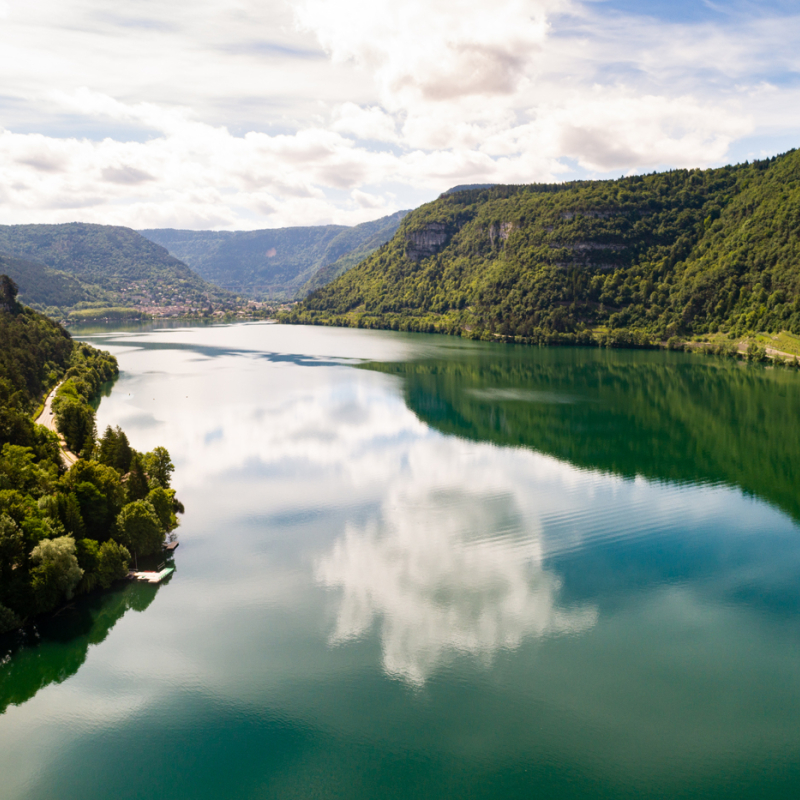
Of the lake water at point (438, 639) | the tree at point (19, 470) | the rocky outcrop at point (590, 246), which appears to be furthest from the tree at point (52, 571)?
the rocky outcrop at point (590, 246)

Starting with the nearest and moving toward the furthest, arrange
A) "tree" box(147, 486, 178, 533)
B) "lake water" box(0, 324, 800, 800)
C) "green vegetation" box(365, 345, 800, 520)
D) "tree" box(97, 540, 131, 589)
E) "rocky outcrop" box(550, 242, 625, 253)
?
"lake water" box(0, 324, 800, 800) < "tree" box(97, 540, 131, 589) < "tree" box(147, 486, 178, 533) < "green vegetation" box(365, 345, 800, 520) < "rocky outcrop" box(550, 242, 625, 253)

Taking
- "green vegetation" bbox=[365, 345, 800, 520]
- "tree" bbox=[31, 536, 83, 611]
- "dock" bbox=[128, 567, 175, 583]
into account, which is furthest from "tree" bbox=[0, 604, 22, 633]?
"green vegetation" bbox=[365, 345, 800, 520]

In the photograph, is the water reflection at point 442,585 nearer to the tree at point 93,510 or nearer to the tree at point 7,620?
the tree at point 93,510

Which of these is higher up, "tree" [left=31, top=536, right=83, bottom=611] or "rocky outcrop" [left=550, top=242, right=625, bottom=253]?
"rocky outcrop" [left=550, top=242, right=625, bottom=253]

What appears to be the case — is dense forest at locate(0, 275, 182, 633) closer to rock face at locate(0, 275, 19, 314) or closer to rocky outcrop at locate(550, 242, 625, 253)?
rock face at locate(0, 275, 19, 314)

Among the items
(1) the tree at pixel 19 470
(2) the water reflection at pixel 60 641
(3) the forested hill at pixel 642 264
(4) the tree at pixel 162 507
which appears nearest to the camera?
(2) the water reflection at pixel 60 641

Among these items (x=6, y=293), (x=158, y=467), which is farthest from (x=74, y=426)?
(x=6, y=293)
